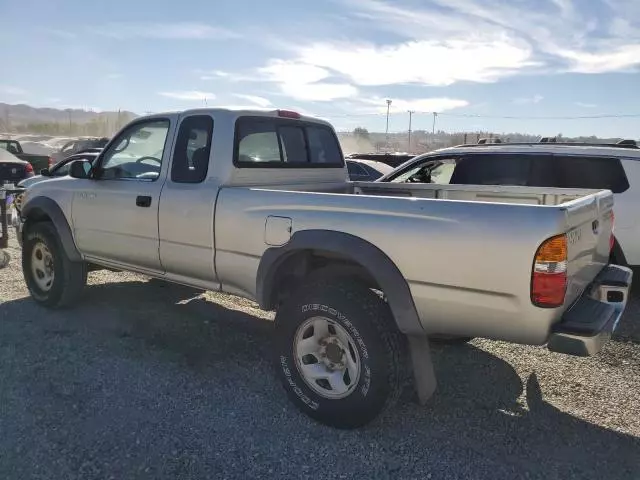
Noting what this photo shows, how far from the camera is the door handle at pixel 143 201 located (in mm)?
4418

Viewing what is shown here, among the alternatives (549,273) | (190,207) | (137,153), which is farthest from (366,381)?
(137,153)

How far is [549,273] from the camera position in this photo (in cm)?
265

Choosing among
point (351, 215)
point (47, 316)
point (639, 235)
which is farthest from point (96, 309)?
point (639, 235)

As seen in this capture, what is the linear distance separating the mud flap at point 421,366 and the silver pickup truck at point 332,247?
12 mm

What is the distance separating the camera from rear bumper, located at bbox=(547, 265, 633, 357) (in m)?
2.76

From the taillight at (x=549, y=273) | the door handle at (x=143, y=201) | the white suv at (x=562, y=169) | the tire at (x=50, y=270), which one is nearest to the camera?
the taillight at (x=549, y=273)

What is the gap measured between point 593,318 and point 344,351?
54.2 inches

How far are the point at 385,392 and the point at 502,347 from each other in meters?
2.13

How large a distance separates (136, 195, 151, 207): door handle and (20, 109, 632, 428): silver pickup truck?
2 cm

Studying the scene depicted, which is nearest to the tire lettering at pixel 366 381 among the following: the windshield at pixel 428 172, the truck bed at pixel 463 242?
the truck bed at pixel 463 242

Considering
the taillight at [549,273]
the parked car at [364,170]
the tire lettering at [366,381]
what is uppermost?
the parked car at [364,170]

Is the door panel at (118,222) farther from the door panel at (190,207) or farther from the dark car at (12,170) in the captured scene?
the dark car at (12,170)

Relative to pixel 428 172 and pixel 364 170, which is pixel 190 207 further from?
pixel 364 170

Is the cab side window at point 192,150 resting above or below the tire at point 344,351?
above
